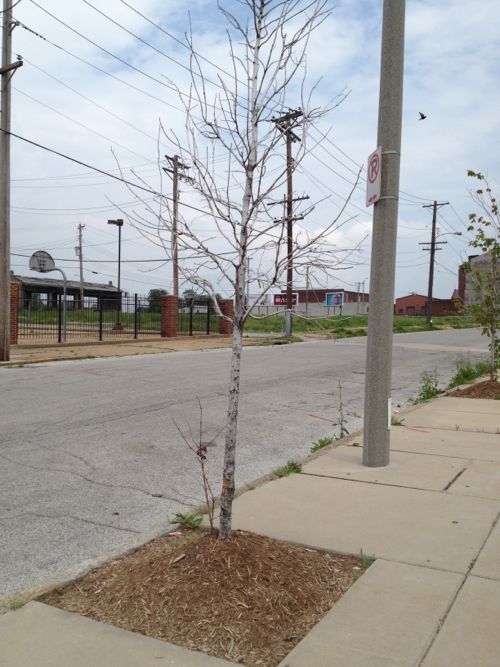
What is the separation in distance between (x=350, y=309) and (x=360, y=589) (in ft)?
336

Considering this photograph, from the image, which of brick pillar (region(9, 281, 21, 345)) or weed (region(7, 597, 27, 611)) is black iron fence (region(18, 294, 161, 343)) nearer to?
brick pillar (region(9, 281, 21, 345))

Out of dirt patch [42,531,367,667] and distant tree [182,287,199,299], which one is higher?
distant tree [182,287,199,299]

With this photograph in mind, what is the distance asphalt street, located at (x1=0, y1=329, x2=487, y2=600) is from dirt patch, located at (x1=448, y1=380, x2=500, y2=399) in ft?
3.22

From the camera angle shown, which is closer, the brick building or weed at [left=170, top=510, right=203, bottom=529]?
weed at [left=170, top=510, right=203, bottom=529]

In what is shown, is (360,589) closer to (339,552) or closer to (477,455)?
(339,552)

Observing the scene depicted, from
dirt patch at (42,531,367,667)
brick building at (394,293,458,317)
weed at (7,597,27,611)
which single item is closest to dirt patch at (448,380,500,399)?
dirt patch at (42,531,367,667)

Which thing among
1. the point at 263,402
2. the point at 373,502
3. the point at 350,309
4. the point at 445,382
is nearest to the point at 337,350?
the point at 445,382

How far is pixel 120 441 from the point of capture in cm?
757

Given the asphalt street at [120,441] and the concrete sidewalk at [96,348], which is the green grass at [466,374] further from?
the concrete sidewalk at [96,348]

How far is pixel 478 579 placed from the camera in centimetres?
348

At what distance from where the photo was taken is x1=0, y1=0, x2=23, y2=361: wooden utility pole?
17453 mm

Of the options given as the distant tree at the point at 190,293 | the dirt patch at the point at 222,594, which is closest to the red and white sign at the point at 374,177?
the distant tree at the point at 190,293

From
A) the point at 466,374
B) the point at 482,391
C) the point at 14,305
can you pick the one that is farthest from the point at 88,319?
the point at 482,391

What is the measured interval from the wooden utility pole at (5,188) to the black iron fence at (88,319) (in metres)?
6.32
